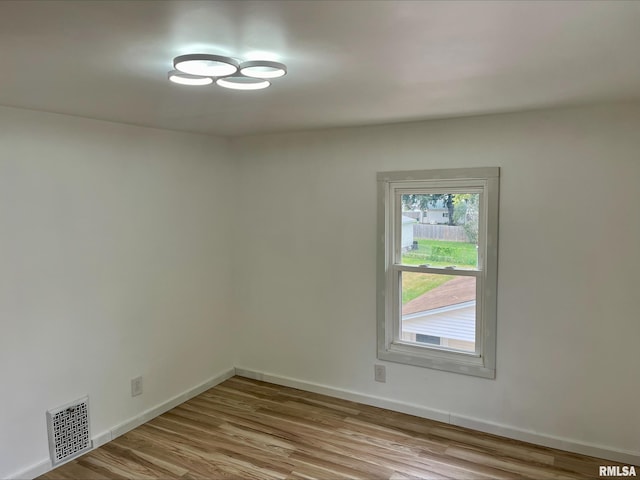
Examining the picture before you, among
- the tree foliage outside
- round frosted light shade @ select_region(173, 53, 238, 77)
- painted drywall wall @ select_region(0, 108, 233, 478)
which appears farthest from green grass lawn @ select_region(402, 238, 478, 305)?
round frosted light shade @ select_region(173, 53, 238, 77)

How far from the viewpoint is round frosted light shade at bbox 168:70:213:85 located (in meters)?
1.94

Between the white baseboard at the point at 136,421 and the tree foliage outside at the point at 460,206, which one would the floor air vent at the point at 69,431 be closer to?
the white baseboard at the point at 136,421

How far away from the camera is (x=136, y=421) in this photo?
338 cm

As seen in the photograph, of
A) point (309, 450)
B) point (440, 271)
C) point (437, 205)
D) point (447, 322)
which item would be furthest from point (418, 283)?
point (309, 450)

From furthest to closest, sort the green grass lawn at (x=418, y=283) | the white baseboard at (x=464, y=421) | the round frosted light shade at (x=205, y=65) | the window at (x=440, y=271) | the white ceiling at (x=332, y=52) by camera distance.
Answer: the green grass lawn at (x=418, y=283) → the window at (x=440, y=271) → the white baseboard at (x=464, y=421) → the round frosted light shade at (x=205, y=65) → the white ceiling at (x=332, y=52)

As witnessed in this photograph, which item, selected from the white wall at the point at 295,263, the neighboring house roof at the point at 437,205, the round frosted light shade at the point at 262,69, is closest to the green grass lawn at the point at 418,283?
the white wall at the point at 295,263

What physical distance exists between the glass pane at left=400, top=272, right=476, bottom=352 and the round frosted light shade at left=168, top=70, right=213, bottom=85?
2.15 m

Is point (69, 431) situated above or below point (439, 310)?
below

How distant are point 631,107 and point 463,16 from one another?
1.96m

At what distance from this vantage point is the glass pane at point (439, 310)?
336 centimetres

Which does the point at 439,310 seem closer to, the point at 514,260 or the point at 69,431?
the point at 514,260

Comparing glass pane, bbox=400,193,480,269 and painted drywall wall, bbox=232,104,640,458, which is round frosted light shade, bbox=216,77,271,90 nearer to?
painted drywall wall, bbox=232,104,640,458

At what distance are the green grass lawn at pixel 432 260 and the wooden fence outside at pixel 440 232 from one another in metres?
0.03

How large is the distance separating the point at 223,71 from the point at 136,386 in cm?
251
